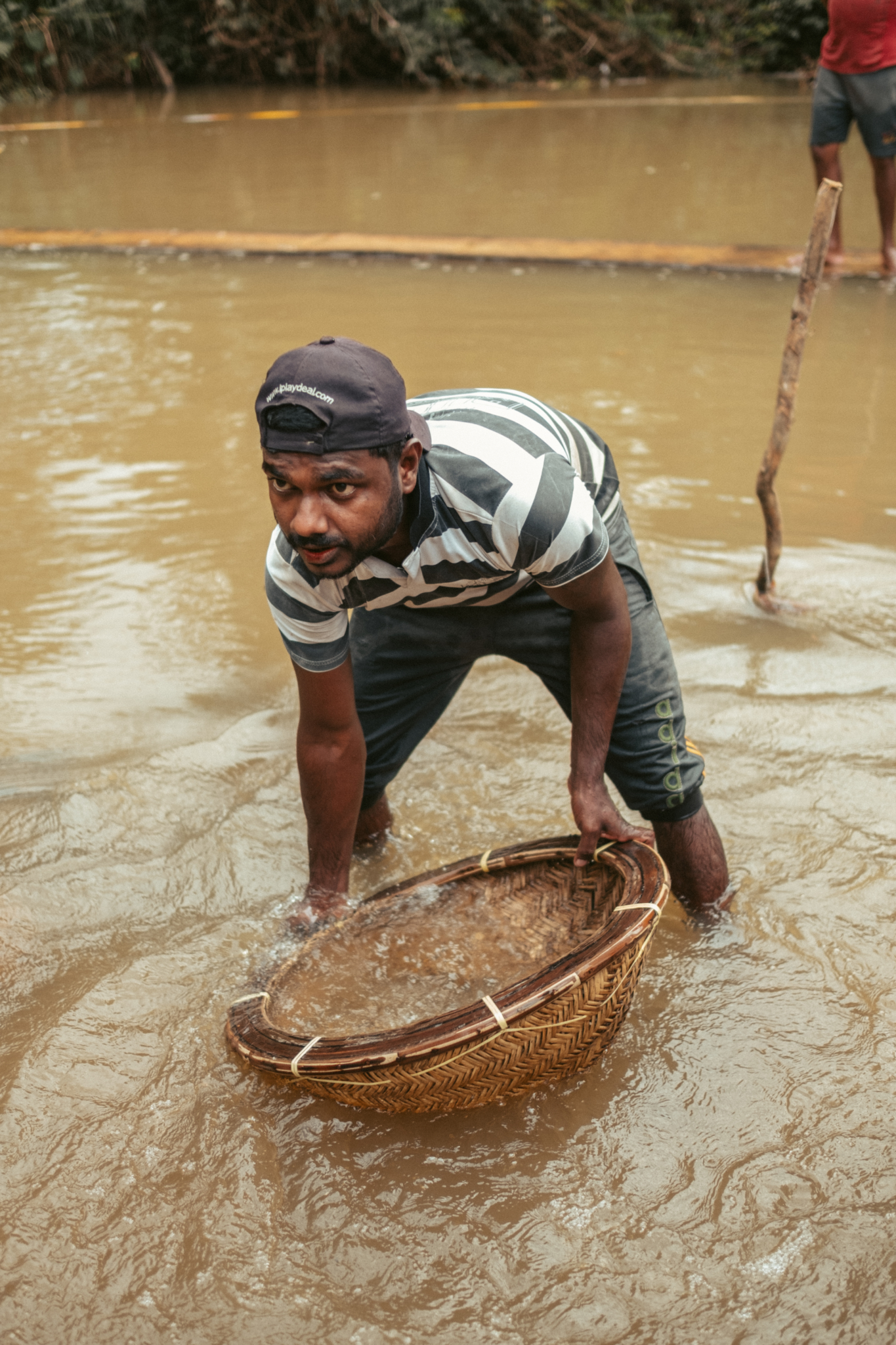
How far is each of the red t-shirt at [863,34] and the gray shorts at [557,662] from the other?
459 cm

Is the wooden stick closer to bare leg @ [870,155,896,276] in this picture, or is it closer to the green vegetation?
bare leg @ [870,155,896,276]

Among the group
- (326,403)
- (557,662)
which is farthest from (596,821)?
(326,403)

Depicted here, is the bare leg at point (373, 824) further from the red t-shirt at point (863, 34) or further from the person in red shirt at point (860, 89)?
the red t-shirt at point (863, 34)

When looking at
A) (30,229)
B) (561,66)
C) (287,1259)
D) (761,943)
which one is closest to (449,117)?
(561,66)

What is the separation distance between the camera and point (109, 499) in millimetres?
4691

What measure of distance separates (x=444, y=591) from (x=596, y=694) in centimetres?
35

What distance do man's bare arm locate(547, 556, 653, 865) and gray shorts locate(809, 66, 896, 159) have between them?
4.83m

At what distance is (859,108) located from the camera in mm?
5895

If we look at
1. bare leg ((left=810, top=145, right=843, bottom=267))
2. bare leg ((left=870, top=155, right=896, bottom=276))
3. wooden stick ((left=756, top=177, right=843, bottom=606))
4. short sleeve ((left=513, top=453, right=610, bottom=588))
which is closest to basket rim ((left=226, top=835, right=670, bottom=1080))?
short sleeve ((left=513, top=453, right=610, bottom=588))

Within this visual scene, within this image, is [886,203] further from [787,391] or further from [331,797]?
[331,797]

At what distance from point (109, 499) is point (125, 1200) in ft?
10.6

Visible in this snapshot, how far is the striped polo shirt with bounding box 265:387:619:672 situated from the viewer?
1.94m

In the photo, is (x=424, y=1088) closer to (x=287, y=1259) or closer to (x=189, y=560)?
(x=287, y=1259)

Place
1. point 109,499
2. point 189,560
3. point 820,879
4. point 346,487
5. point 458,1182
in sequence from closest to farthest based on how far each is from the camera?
1. point 346,487
2. point 458,1182
3. point 820,879
4. point 189,560
5. point 109,499
